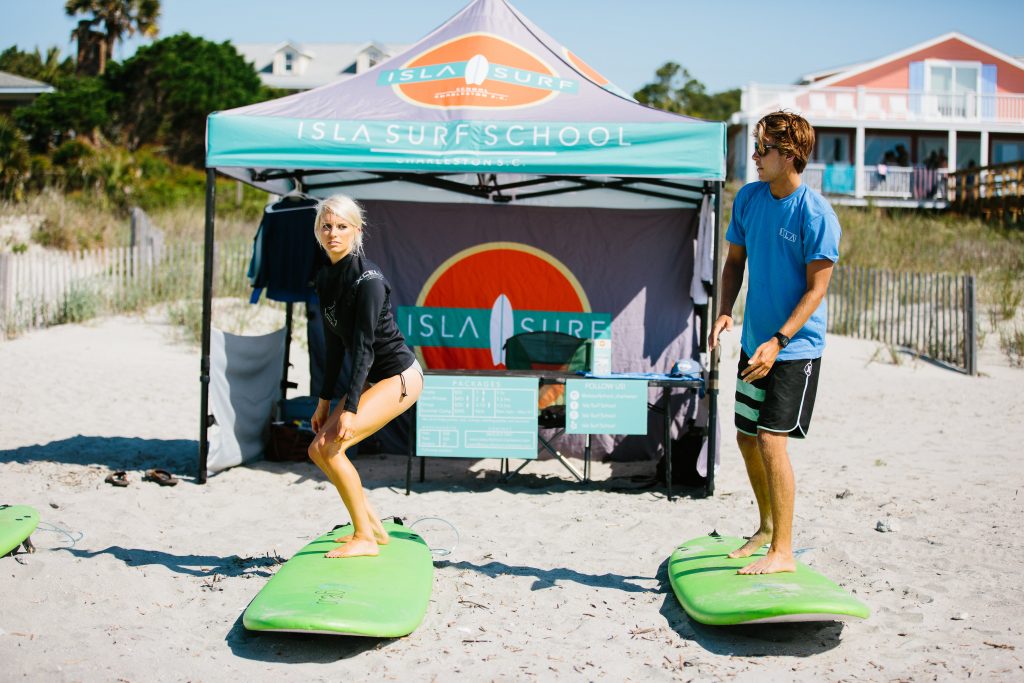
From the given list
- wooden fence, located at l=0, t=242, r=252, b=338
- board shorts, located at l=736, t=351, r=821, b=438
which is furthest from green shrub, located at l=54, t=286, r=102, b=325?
board shorts, located at l=736, t=351, r=821, b=438

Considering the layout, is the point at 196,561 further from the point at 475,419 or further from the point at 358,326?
the point at 475,419

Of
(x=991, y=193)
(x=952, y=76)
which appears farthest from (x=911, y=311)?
(x=952, y=76)

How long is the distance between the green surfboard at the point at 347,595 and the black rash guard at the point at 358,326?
75 centimetres

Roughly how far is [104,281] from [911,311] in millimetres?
12315

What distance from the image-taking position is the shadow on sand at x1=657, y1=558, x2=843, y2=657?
3871mm

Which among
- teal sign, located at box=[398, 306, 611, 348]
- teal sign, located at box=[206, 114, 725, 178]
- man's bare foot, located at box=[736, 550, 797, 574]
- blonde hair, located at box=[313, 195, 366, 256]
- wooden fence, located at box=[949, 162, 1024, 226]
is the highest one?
wooden fence, located at box=[949, 162, 1024, 226]

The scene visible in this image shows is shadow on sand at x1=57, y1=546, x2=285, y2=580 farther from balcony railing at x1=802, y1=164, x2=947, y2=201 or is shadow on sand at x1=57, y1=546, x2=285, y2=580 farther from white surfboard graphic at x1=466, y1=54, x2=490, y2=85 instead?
balcony railing at x1=802, y1=164, x2=947, y2=201

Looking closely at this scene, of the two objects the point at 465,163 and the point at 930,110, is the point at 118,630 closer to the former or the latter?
the point at 465,163

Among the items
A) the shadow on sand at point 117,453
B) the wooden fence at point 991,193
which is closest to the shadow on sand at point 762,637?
the shadow on sand at point 117,453

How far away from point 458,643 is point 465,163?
130 inches

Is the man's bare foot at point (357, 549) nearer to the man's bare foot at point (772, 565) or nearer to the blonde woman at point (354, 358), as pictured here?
the blonde woman at point (354, 358)

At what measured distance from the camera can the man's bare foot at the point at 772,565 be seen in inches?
165

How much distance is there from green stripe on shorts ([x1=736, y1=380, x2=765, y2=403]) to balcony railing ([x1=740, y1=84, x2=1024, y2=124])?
26.1 metres

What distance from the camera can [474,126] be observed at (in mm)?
6242
